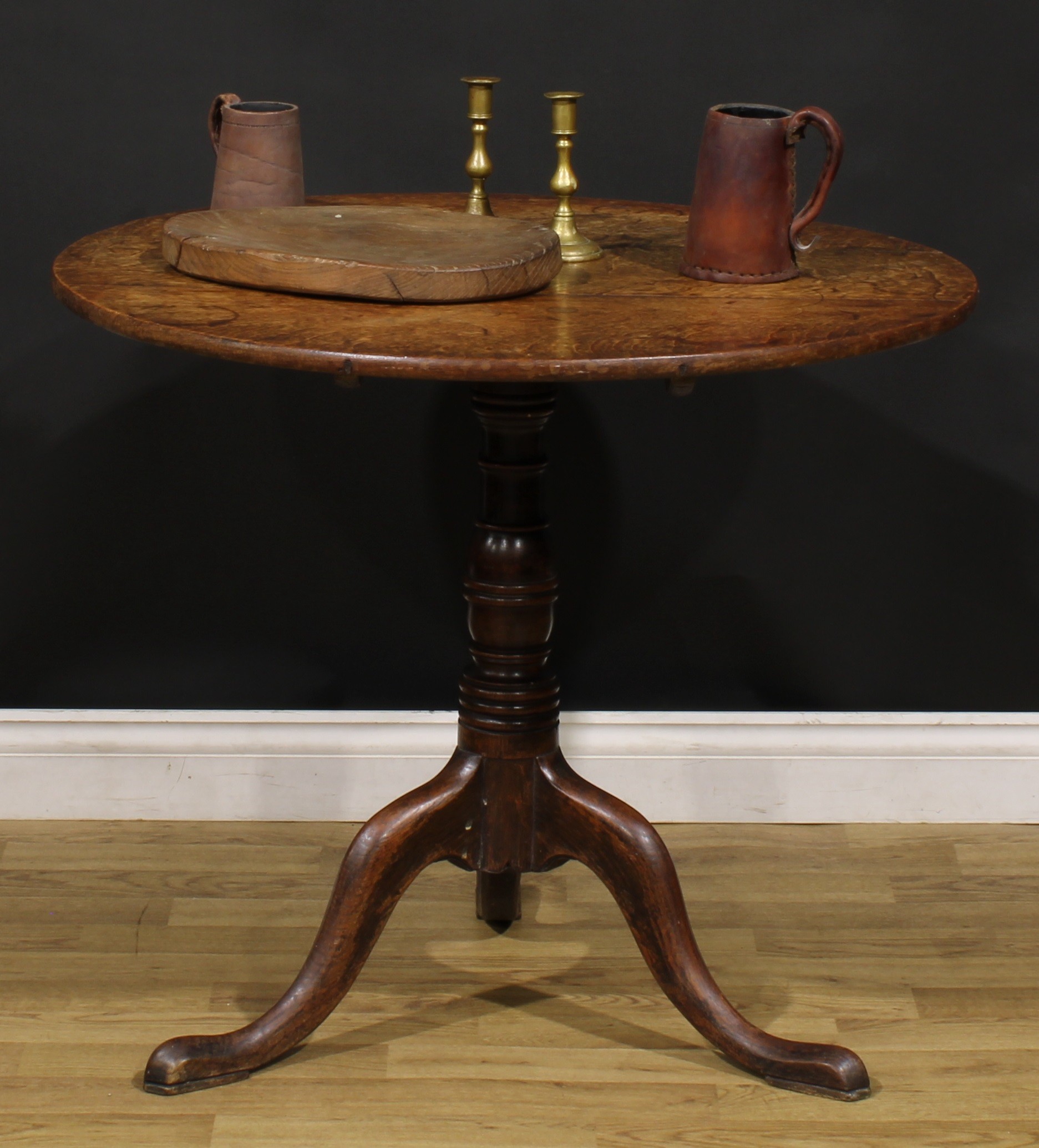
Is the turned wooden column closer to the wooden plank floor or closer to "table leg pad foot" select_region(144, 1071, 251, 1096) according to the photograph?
the wooden plank floor

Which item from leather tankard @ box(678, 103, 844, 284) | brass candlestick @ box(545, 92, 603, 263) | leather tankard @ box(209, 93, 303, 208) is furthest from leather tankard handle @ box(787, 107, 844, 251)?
leather tankard @ box(209, 93, 303, 208)

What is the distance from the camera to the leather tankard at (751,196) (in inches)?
50.3

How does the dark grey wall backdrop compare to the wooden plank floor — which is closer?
the wooden plank floor

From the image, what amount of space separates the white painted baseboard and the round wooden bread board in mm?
846

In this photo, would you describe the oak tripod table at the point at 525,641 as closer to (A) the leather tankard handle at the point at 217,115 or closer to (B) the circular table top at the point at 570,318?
(B) the circular table top at the point at 570,318

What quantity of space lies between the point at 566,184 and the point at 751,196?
0.64ft

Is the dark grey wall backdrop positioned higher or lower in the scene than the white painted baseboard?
higher

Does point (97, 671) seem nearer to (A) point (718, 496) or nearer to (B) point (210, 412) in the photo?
(B) point (210, 412)

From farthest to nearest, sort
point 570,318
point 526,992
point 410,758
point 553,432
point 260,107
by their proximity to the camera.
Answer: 1. point 410,758
2. point 553,432
3. point 526,992
4. point 260,107
5. point 570,318

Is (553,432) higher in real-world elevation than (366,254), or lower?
lower

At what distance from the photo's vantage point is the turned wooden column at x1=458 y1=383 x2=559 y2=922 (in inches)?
58.7

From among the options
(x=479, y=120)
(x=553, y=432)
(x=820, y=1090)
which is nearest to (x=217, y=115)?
(x=479, y=120)

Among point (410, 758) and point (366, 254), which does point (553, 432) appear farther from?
point (366, 254)

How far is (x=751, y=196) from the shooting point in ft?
4.23
